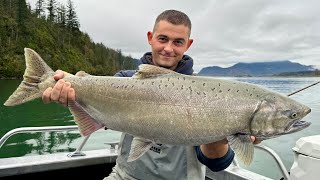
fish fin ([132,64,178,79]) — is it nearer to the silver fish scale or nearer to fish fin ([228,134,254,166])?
the silver fish scale

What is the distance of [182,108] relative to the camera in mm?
→ 3541

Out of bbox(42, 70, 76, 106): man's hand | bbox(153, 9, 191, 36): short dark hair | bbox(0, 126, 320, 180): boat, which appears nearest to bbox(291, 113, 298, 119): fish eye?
bbox(153, 9, 191, 36): short dark hair

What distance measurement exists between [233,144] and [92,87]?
1.61 meters

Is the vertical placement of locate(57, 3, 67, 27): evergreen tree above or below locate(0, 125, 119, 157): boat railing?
above

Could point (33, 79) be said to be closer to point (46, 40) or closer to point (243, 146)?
point (243, 146)

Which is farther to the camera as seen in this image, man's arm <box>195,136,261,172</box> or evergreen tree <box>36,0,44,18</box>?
evergreen tree <box>36,0,44,18</box>

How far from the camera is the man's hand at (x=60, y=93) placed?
3936 millimetres

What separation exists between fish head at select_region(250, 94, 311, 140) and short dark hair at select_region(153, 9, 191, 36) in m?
1.53

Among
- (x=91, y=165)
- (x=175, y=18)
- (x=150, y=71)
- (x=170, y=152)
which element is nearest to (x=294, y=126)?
(x=150, y=71)

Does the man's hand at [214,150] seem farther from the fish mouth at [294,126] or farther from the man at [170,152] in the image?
the fish mouth at [294,126]

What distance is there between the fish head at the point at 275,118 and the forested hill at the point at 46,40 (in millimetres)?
123047

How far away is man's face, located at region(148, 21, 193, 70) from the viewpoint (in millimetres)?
4410

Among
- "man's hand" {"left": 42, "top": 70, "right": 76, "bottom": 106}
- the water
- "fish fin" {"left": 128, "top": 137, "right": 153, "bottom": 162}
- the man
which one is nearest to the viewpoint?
"fish fin" {"left": 128, "top": 137, "right": 153, "bottom": 162}

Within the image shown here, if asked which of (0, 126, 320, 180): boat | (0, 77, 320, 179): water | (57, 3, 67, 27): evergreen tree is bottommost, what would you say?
(0, 77, 320, 179): water
